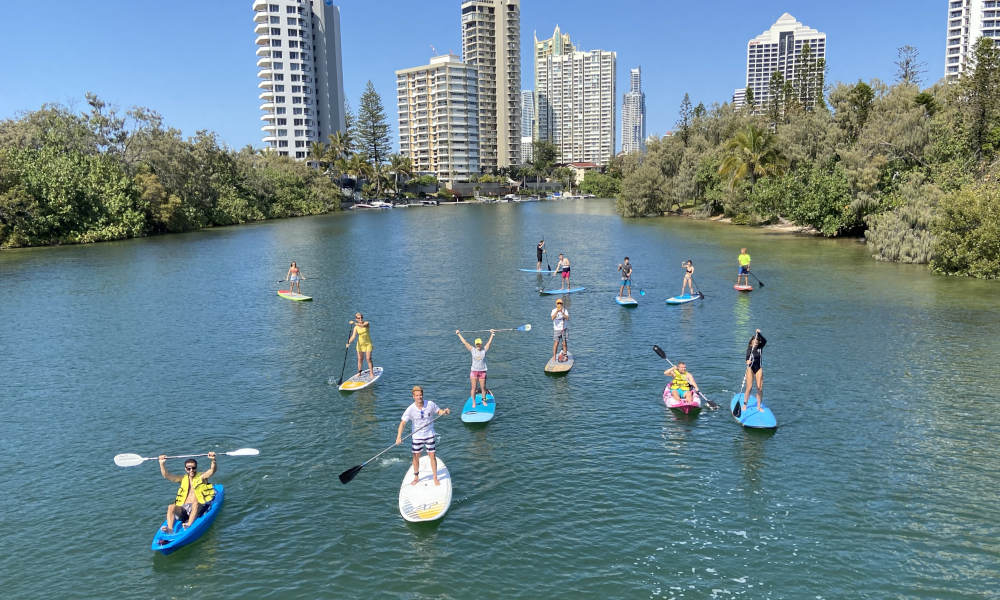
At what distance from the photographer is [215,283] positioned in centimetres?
4694

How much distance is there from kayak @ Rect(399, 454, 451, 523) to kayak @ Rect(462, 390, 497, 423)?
152 inches

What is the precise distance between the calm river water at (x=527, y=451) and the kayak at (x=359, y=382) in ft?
1.42

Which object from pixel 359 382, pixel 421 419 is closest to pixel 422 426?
pixel 421 419

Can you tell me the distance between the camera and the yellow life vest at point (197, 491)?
1380cm

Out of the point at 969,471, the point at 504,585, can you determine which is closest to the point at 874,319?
the point at 969,471

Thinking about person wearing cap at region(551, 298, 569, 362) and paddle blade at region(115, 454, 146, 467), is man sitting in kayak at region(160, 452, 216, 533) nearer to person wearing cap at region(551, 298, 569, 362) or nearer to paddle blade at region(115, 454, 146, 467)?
paddle blade at region(115, 454, 146, 467)

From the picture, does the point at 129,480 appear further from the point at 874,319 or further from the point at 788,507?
the point at 874,319

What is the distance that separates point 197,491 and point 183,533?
38.5 inches

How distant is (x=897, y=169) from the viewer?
55.3m

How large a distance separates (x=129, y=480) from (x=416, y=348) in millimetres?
13069

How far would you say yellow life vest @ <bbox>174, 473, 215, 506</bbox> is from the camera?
543 inches

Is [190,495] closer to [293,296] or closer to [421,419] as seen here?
[421,419]

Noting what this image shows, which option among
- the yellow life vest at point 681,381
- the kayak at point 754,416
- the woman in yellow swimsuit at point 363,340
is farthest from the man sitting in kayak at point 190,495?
the kayak at point 754,416

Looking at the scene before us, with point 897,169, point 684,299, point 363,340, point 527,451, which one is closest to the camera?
point 527,451
